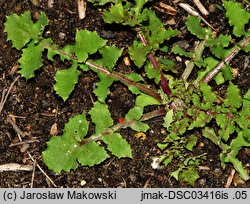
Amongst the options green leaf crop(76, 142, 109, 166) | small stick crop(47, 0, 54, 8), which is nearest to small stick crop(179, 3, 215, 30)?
small stick crop(47, 0, 54, 8)

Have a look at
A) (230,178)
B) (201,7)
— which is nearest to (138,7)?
(201,7)

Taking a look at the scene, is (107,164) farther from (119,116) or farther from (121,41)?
(121,41)

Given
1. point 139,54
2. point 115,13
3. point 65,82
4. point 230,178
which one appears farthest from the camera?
point 230,178

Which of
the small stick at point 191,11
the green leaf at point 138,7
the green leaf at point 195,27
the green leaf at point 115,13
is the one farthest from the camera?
the small stick at point 191,11

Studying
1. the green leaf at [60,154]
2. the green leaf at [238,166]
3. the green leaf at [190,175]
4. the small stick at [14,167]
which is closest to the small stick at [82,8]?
the green leaf at [60,154]

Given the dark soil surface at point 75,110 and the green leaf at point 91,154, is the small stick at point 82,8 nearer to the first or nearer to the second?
the dark soil surface at point 75,110

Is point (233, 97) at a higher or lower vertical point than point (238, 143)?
higher

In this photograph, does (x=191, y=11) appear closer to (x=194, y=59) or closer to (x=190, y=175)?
(x=194, y=59)

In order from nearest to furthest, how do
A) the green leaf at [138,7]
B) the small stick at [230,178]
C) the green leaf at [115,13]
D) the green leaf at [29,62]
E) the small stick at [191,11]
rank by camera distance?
the green leaf at [115,13], the green leaf at [138,7], the green leaf at [29,62], the small stick at [230,178], the small stick at [191,11]
